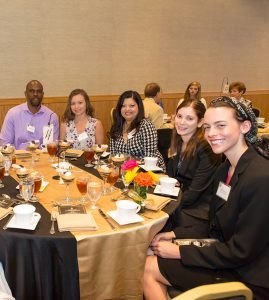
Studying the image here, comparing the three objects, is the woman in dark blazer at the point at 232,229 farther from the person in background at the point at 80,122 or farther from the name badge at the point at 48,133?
the person in background at the point at 80,122

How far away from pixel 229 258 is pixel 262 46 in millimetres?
8371

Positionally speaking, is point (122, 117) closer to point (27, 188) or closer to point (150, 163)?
point (150, 163)

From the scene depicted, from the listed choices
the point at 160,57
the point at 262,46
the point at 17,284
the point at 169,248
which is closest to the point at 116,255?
the point at 169,248

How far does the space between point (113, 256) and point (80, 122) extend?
230 centimetres

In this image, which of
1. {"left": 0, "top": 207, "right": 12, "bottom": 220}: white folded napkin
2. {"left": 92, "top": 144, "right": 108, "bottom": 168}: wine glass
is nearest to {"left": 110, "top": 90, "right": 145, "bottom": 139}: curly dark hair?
{"left": 92, "top": 144, "right": 108, "bottom": 168}: wine glass

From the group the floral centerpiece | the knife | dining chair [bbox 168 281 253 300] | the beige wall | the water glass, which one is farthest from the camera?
the beige wall

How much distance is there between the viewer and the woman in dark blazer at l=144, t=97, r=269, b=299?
170 cm

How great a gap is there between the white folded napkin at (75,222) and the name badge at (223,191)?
78 centimetres

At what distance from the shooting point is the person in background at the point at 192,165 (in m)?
2.53

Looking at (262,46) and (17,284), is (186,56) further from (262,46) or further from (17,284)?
(17,284)

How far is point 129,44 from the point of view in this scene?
21.9ft

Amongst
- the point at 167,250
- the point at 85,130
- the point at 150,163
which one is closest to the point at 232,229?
the point at 167,250

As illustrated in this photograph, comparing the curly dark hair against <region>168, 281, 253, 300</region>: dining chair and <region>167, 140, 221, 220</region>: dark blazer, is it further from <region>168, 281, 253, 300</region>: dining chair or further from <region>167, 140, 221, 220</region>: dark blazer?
<region>168, 281, 253, 300</region>: dining chair

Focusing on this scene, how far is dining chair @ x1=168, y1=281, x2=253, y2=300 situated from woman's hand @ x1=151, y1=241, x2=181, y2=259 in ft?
2.22
